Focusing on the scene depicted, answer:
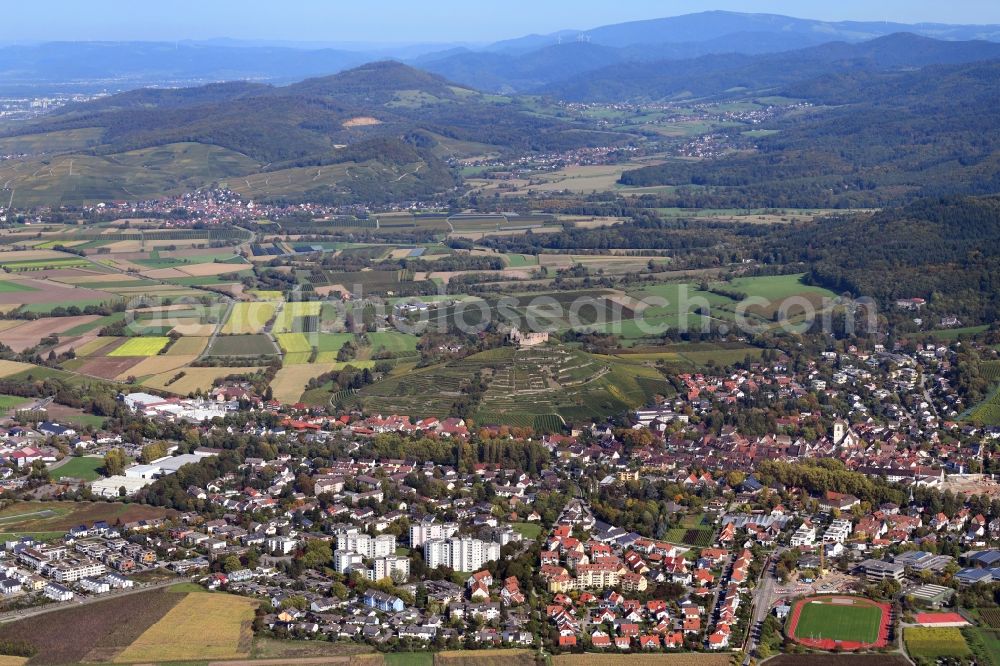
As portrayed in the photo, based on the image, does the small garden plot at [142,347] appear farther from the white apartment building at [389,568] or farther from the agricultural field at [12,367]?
the white apartment building at [389,568]

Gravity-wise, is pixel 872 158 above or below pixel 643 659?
above

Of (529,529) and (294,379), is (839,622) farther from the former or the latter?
(294,379)

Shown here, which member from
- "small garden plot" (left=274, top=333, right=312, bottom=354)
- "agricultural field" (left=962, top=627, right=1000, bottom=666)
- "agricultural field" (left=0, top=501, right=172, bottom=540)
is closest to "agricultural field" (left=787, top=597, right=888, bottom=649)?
"agricultural field" (left=962, top=627, right=1000, bottom=666)

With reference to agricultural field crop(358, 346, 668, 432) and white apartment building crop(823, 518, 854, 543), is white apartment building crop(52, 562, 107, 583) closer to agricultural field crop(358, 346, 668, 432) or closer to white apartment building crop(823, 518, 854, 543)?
agricultural field crop(358, 346, 668, 432)

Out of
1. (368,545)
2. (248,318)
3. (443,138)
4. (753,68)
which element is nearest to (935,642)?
(368,545)

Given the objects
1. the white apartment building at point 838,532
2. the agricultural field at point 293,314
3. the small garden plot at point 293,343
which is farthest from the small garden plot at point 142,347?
the white apartment building at point 838,532

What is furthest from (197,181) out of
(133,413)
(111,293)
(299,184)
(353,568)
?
(353,568)

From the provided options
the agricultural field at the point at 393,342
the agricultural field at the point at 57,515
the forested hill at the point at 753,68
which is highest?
the forested hill at the point at 753,68
